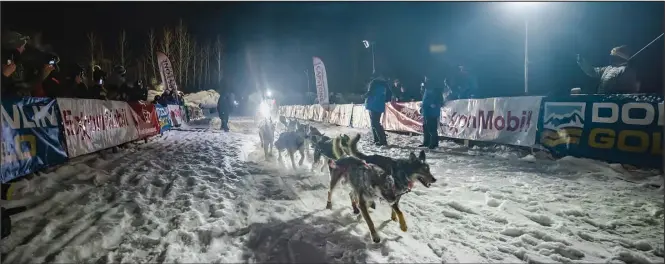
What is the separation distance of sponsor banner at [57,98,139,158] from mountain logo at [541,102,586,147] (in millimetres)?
9226

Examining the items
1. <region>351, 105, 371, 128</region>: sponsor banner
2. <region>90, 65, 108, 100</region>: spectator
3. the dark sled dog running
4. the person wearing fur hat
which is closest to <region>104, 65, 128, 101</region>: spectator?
<region>90, 65, 108, 100</region>: spectator

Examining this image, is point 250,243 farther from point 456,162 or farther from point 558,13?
point 558,13

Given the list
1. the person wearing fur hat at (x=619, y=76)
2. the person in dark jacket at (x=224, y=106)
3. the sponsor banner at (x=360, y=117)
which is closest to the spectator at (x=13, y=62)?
the person in dark jacket at (x=224, y=106)

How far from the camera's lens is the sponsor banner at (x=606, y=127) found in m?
5.23

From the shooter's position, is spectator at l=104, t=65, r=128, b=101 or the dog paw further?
spectator at l=104, t=65, r=128, b=101

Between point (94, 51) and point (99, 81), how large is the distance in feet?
134

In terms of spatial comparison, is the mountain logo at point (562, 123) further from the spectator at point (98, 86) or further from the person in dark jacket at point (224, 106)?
the person in dark jacket at point (224, 106)

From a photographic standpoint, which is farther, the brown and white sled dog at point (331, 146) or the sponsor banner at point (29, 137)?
the brown and white sled dog at point (331, 146)

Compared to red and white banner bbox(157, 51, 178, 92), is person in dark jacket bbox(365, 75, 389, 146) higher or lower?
lower

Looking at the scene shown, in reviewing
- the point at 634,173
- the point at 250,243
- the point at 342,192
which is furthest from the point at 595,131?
the point at 250,243

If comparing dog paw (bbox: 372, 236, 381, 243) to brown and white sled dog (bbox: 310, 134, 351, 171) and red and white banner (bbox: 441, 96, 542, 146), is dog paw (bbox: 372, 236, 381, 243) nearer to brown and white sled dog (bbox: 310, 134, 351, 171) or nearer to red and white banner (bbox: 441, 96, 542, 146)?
brown and white sled dog (bbox: 310, 134, 351, 171)

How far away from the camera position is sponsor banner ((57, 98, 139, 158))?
242 inches

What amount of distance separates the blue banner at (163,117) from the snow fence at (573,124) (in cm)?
1089

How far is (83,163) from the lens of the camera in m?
6.25
